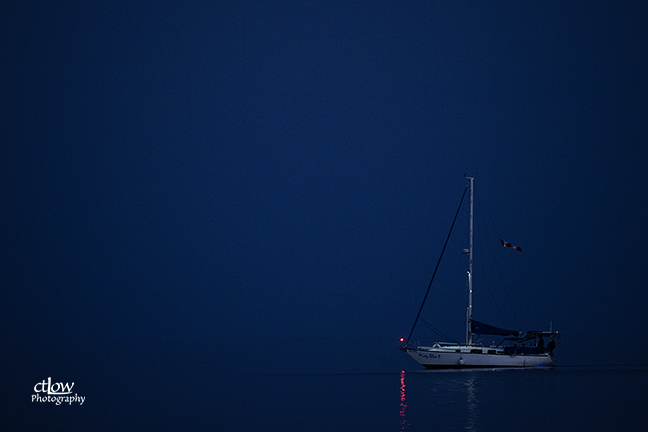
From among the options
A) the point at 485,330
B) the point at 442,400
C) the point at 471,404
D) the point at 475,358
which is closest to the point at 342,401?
the point at 442,400

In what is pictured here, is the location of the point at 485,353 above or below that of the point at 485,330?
below

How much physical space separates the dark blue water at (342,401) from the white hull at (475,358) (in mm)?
1119

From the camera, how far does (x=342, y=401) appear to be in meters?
45.4

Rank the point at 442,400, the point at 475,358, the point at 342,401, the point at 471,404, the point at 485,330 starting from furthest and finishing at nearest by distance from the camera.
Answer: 1. the point at 485,330
2. the point at 475,358
3. the point at 342,401
4. the point at 442,400
5. the point at 471,404

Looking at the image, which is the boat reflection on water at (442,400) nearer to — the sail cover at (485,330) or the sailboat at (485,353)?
the sailboat at (485,353)

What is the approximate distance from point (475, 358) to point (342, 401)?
1808 centimetres

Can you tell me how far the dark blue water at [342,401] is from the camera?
120 ft

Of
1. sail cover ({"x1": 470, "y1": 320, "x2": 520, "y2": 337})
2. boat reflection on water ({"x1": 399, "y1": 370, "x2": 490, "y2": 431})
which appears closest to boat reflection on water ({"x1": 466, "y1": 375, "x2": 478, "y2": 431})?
boat reflection on water ({"x1": 399, "y1": 370, "x2": 490, "y2": 431})

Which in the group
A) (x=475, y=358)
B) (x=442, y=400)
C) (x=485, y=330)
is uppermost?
(x=485, y=330)

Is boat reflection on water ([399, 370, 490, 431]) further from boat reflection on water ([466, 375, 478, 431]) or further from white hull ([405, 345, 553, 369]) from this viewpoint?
white hull ([405, 345, 553, 369])

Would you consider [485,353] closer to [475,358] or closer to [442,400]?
[475,358]

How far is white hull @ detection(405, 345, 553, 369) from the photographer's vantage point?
2307 inches

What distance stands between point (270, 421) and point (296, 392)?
1378 centimetres

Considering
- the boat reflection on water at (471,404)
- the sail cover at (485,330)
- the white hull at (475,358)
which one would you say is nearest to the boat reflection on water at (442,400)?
the boat reflection on water at (471,404)
